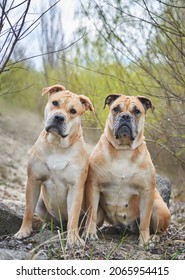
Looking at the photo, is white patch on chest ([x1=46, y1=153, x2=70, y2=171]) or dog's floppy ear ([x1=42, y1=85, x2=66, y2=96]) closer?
white patch on chest ([x1=46, y1=153, x2=70, y2=171])

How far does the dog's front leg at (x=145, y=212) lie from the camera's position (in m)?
5.64

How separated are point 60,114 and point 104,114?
416cm

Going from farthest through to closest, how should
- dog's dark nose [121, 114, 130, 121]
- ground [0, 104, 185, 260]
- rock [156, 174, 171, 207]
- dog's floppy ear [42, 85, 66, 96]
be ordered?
rock [156, 174, 171, 207]
dog's floppy ear [42, 85, 66, 96]
dog's dark nose [121, 114, 130, 121]
ground [0, 104, 185, 260]

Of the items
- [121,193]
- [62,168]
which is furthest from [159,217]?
[62,168]

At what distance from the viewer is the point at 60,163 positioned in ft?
17.8

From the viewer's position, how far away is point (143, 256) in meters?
5.15

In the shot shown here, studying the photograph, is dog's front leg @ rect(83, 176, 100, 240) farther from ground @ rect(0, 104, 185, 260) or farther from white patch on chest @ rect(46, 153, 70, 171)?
white patch on chest @ rect(46, 153, 70, 171)

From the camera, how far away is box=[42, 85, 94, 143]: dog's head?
5.31 m

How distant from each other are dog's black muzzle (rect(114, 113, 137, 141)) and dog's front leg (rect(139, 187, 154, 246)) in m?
0.63

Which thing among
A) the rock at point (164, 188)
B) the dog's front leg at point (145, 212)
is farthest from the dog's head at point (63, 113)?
the rock at point (164, 188)

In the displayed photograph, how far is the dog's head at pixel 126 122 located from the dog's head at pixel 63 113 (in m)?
0.34

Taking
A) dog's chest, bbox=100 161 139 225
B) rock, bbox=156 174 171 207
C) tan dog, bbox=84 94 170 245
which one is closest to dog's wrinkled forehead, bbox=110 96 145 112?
tan dog, bbox=84 94 170 245

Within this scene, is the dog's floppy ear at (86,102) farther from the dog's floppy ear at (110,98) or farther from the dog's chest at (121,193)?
the dog's chest at (121,193)
